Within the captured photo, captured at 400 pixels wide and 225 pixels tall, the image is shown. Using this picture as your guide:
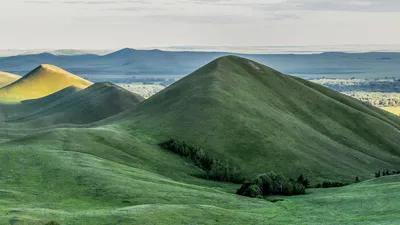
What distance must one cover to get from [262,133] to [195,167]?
114ft

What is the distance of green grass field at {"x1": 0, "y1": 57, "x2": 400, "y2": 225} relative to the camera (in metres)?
68.1

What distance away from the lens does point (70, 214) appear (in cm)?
6291

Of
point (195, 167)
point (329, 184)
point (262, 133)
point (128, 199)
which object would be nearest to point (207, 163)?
point (195, 167)

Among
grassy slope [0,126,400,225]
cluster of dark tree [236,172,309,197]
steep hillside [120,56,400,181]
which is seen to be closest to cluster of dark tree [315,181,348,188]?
steep hillside [120,56,400,181]

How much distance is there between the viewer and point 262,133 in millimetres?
157000

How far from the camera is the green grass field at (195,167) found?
6812 centimetres

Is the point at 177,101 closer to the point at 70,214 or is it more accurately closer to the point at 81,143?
the point at 81,143

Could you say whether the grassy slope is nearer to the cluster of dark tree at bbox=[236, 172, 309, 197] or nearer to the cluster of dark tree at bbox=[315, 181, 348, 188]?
the cluster of dark tree at bbox=[236, 172, 309, 197]

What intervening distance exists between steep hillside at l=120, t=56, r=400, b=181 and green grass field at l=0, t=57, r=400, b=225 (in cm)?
50

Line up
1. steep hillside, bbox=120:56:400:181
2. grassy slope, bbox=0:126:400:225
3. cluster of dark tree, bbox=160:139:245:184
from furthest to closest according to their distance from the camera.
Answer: steep hillside, bbox=120:56:400:181 → cluster of dark tree, bbox=160:139:245:184 → grassy slope, bbox=0:126:400:225

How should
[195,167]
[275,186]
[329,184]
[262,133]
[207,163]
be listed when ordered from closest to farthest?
[275,186]
[329,184]
[195,167]
[207,163]
[262,133]

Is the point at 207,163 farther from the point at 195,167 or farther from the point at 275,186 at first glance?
the point at 275,186

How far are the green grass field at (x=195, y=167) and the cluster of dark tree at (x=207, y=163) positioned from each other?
9.88 feet

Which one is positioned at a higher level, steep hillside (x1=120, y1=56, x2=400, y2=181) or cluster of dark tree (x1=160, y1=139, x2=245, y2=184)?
steep hillside (x1=120, y1=56, x2=400, y2=181)
